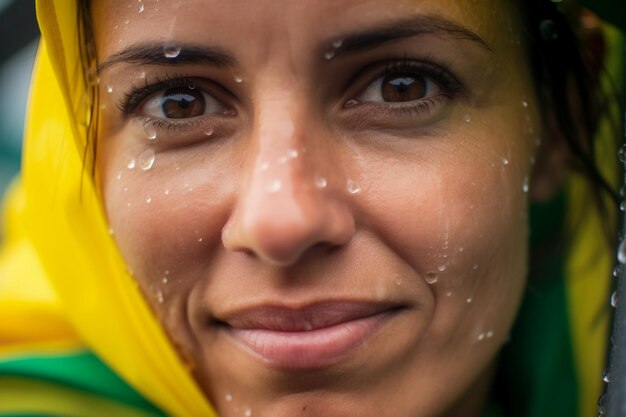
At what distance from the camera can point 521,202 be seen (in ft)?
4.32

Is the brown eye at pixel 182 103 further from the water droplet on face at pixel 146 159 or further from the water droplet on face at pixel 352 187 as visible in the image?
the water droplet on face at pixel 352 187

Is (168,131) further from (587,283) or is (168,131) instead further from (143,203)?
(587,283)

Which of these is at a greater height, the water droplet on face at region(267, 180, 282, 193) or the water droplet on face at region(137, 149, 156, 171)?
the water droplet on face at region(137, 149, 156, 171)

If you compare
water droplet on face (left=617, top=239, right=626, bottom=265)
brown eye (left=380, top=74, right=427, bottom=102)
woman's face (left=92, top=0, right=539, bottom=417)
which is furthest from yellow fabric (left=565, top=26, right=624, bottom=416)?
water droplet on face (left=617, top=239, right=626, bottom=265)

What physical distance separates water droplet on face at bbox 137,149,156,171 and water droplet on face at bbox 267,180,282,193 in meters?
0.26

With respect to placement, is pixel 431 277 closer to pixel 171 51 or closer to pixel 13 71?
pixel 171 51

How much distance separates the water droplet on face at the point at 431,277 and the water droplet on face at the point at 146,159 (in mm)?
447

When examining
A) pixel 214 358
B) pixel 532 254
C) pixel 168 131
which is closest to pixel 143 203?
pixel 168 131

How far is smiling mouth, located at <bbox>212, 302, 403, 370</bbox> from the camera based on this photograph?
3.87 feet

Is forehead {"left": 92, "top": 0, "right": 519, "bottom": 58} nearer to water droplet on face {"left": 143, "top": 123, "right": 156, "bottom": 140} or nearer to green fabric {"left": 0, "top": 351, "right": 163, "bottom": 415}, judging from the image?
water droplet on face {"left": 143, "top": 123, "right": 156, "bottom": 140}

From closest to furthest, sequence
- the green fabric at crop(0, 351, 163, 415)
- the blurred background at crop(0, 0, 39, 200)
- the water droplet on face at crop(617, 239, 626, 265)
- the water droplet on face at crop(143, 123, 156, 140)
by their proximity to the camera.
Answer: the water droplet on face at crop(617, 239, 626, 265) < the water droplet on face at crop(143, 123, 156, 140) < the green fabric at crop(0, 351, 163, 415) < the blurred background at crop(0, 0, 39, 200)

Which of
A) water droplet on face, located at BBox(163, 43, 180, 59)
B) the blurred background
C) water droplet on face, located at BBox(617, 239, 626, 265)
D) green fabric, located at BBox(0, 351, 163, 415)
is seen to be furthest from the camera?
the blurred background

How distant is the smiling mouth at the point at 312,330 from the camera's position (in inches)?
46.5

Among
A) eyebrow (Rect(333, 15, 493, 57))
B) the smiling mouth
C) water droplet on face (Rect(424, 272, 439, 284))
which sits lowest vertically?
the smiling mouth
